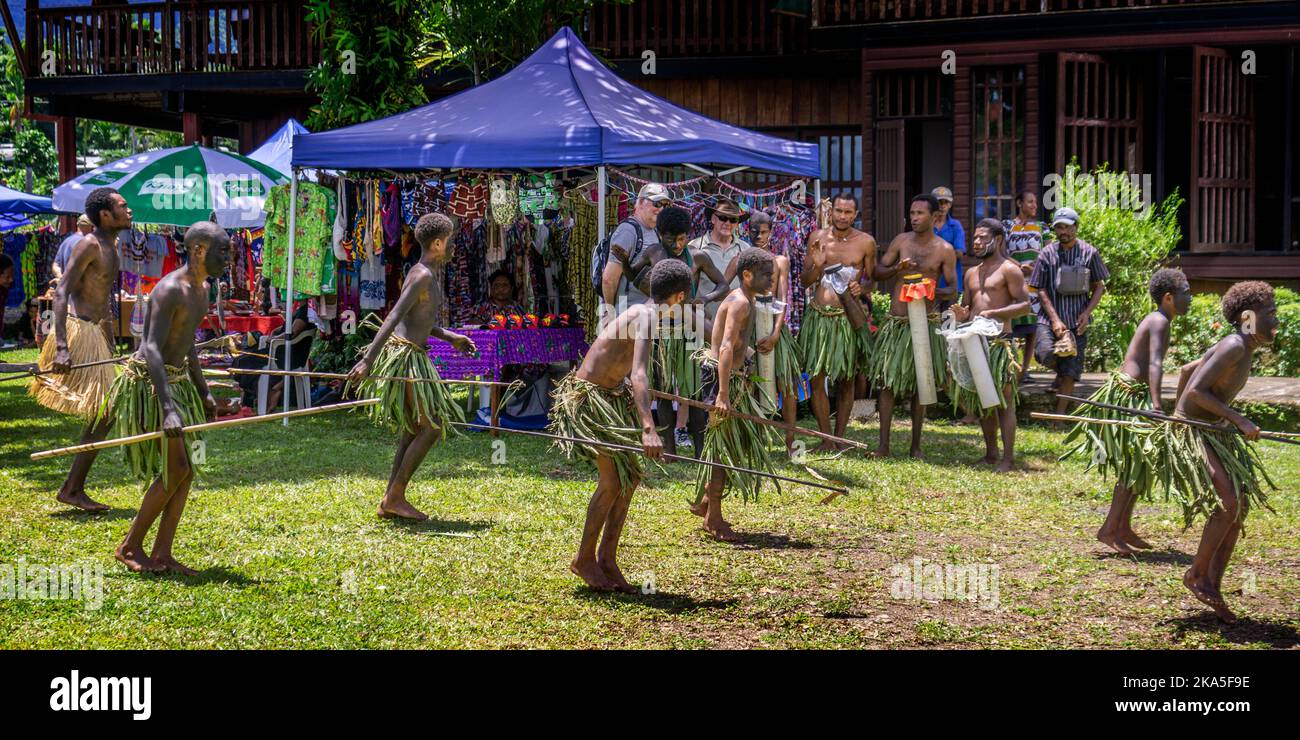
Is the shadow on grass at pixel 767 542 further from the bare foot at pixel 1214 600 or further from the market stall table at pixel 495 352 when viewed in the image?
the market stall table at pixel 495 352

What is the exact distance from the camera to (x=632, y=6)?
18.6m

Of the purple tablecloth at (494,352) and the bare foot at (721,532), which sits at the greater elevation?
the purple tablecloth at (494,352)

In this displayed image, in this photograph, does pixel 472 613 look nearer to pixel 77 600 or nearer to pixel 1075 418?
pixel 77 600

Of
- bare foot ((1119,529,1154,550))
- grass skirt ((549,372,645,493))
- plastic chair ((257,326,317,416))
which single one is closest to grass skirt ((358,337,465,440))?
grass skirt ((549,372,645,493))

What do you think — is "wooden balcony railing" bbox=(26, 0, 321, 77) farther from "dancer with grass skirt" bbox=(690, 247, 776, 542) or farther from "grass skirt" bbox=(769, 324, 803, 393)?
"dancer with grass skirt" bbox=(690, 247, 776, 542)

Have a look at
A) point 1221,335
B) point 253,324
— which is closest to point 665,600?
point 253,324

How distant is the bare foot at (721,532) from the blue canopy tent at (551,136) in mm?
3548

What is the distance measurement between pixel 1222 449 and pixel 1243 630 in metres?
0.75

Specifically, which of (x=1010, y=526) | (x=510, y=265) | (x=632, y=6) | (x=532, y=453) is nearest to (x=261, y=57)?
(x=632, y=6)

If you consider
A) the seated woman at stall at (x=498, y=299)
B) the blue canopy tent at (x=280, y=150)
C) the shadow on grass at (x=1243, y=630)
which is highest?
the blue canopy tent at (x=280, y=150)

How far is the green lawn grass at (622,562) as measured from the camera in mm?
5602

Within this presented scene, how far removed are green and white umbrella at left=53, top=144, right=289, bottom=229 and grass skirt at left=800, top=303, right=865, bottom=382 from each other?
23.0 ft

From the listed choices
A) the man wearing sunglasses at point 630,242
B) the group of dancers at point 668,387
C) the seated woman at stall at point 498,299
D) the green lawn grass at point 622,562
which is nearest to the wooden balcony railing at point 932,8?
the seated woman at stall at point 498,299

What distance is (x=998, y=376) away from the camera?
9836 mm
